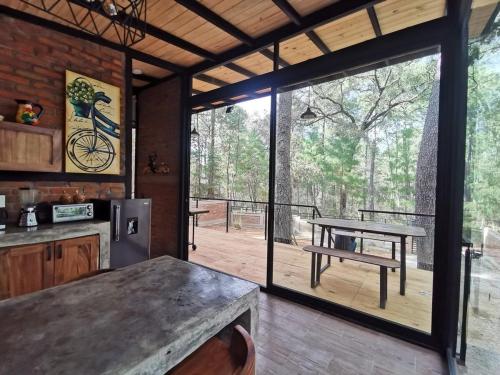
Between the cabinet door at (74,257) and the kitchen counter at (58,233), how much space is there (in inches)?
1.8

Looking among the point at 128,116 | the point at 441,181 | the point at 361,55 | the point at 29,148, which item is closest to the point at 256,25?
the point at 361,55

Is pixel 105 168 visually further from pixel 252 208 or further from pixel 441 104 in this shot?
pixel 252 208

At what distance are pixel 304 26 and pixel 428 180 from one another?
329 cm

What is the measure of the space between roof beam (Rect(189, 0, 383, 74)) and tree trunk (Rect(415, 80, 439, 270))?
2515 millimetres

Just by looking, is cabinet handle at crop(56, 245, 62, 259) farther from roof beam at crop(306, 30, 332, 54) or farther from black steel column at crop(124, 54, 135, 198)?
roof beam at crop(306, 30, 332, 54)

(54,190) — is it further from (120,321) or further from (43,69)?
(120,321)

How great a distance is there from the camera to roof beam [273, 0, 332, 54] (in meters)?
2.25

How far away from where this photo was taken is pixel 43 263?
210 centimetres

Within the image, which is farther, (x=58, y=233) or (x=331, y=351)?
(x=58, y=233)

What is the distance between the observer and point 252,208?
7.67 m

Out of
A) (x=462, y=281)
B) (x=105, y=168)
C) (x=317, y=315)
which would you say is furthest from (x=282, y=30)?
(x=317, y=315)

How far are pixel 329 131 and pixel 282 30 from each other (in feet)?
13.7

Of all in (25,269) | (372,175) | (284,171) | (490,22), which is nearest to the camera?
(490,22)

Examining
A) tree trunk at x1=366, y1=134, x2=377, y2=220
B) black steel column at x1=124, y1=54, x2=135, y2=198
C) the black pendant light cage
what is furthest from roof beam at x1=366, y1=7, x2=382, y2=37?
tree trunk at x1=366, y1=134, x2=377, y2=220
